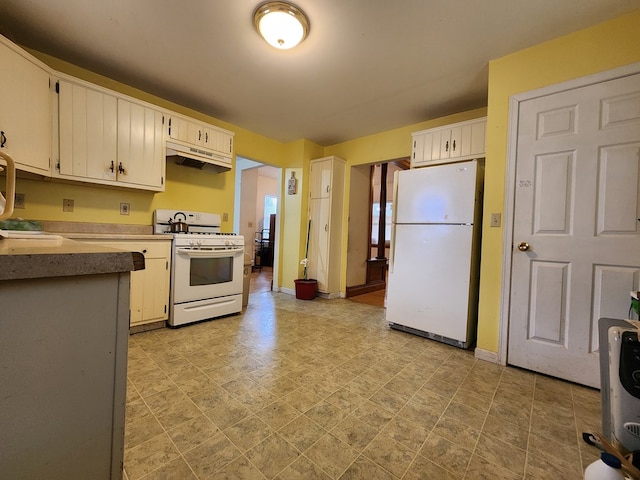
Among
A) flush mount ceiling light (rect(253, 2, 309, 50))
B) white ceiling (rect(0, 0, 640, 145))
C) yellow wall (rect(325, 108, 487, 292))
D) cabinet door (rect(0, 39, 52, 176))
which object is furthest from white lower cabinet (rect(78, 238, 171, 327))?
yellow wall (rect(325, 108, 487, 292))

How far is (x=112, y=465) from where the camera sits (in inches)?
26.3

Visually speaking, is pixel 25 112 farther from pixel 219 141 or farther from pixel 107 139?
pixel 219 141

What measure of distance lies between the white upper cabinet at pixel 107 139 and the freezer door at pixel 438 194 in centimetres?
248

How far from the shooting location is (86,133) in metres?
2.25

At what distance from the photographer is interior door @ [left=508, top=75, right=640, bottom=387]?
170cm

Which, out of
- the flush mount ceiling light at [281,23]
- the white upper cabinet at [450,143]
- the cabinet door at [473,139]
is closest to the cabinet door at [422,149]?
the white upper cabinet at [450,143]

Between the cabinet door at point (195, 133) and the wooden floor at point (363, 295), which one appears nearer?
the cabinet door at point (195, 133)

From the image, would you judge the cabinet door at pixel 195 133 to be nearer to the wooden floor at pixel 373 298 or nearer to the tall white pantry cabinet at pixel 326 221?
the tall white pantry cabinet at pixel 326 221

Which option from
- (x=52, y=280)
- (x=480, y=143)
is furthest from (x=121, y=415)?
(x=480, y=143)

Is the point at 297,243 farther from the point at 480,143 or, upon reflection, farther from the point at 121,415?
the point at 121,415

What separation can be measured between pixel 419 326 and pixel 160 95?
145 inches

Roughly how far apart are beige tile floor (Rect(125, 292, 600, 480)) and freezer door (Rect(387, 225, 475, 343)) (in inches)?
10.1

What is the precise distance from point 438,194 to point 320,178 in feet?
6.58

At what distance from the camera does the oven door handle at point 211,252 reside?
2.60 meters
